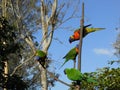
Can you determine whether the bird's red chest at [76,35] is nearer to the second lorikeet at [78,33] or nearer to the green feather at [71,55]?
the second lorikeet at [78,33]

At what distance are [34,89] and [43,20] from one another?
→ 737 cm

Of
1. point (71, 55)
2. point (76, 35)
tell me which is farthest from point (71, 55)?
point (76, 35)

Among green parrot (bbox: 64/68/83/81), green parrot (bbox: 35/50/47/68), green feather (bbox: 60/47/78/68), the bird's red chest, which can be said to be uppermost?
the bird's red chest

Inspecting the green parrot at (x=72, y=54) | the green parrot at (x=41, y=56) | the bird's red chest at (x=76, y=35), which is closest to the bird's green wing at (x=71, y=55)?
the green parrot at (x=72, y=54)

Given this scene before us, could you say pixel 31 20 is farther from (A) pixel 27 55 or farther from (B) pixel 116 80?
(B) pixel 116 80

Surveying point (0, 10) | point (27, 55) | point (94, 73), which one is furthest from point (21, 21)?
point (94, 73)

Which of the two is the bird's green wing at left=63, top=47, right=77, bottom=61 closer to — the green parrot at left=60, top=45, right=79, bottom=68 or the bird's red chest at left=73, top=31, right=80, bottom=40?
the green parrot at left=60, top=45, right=79, bottom=68

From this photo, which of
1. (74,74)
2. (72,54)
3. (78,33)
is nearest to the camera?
(74,74)

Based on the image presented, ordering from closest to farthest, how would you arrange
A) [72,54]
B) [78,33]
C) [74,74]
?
[74,74], [72,54], [78,33]

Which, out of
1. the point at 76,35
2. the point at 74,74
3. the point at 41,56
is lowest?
the point at 74,74

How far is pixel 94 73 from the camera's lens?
30.5ft

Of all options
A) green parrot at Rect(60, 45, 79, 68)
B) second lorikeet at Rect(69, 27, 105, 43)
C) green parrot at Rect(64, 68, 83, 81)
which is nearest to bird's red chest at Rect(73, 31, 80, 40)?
second lorikeet at Rect(69, 27, 105, 43)

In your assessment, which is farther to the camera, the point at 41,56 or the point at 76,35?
the point at 76,35

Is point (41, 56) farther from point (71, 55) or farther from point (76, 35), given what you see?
point (76, 35)
